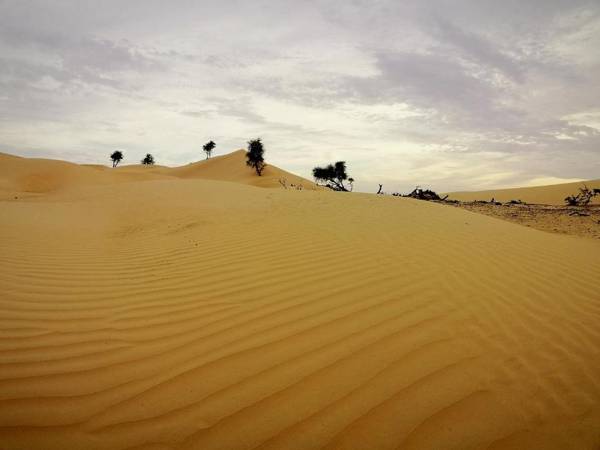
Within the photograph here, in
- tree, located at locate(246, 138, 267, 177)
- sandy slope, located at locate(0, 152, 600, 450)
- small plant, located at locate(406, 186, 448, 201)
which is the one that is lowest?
sandy slope, located at locate(0, 152, 600, 450)

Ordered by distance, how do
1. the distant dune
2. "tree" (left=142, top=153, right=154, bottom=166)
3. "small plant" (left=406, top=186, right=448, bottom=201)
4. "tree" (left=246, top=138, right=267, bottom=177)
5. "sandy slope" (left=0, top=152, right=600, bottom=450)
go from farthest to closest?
"tree" (left=142, top=153, right=154, bottom=166)
"tree" (left=246, top=138, right=267, bottom=177)
the distant dune
"small plant" (left=406, top=186, right=448, bottom=201)
"sandy slope" (left=0, top=152, right=600, bottom=450)

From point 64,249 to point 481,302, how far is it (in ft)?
18.9

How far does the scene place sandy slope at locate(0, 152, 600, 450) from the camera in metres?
1.77

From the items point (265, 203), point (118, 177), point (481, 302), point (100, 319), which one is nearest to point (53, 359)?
point (100, 319)

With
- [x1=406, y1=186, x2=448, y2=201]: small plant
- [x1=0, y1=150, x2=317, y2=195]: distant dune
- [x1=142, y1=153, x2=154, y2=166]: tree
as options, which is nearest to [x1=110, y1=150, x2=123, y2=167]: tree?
[x1=142, y1=153, x2=154, y2=166]: tree

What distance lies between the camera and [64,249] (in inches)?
203

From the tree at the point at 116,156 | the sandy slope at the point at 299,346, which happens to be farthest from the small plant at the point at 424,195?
the tree at the point at 116,156

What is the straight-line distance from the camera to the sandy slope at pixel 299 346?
177 cm

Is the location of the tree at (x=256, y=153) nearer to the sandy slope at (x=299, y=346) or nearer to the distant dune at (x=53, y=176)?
the distant dune at (x=53, y=176)

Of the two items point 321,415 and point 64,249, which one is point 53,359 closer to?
point 321,415

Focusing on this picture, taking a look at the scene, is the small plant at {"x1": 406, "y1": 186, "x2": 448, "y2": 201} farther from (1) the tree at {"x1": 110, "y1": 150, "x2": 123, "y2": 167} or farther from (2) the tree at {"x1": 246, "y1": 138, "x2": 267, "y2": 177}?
(1) the tree at {"x1": 110, "y1": 150, "x2": 123, "y2": 167}

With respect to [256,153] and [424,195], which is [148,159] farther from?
[424,195]

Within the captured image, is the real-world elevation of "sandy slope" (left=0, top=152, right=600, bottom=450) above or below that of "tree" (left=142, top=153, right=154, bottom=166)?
below

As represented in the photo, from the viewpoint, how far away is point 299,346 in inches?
96.0
